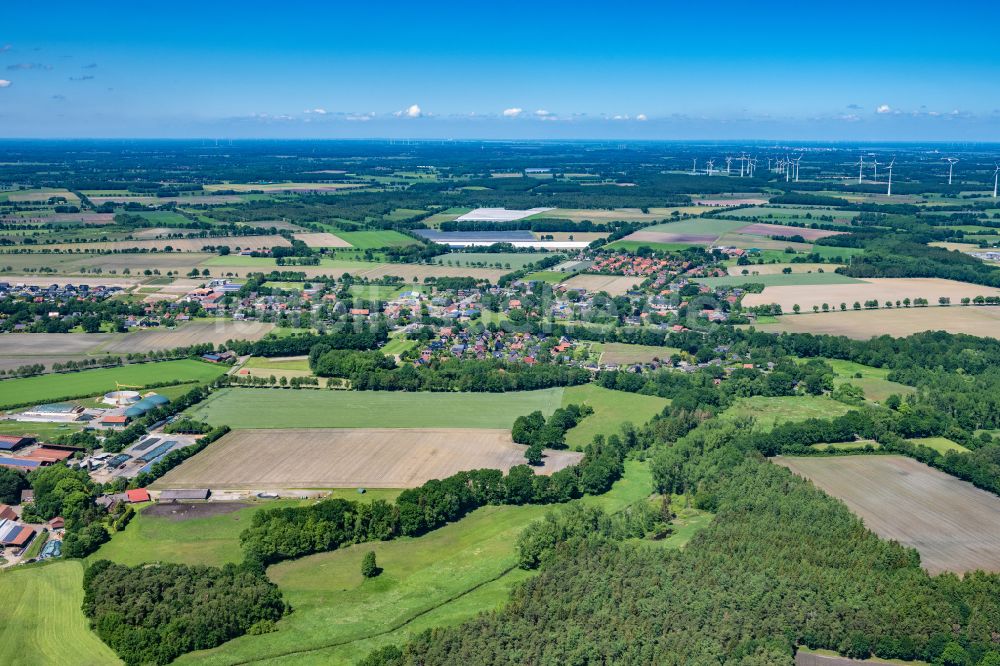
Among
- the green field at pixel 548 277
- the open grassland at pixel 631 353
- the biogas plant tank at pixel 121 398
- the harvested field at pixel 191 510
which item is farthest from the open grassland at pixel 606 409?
the green field at pixel 548 277

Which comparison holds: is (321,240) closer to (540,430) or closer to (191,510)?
(540,430)

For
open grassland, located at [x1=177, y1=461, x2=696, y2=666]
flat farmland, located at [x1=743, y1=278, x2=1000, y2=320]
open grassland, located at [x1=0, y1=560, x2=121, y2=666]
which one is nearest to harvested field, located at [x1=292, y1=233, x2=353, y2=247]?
flat farmland, located at [x1=743, y1=278, x2=1000, y2=320]

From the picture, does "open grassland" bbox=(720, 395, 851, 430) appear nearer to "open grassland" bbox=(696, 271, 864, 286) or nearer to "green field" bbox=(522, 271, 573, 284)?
"open grassland" bbox=(696, 271, 864, 286)

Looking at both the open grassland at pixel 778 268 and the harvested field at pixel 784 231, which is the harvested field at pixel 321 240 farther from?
the harvested field at pixel 784 231

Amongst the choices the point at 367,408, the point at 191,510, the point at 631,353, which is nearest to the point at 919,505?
the point at 631,353

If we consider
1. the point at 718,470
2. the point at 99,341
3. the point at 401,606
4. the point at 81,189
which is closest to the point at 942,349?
the point at 718,470

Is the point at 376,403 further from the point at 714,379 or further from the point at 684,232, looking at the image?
the point at 684,232
